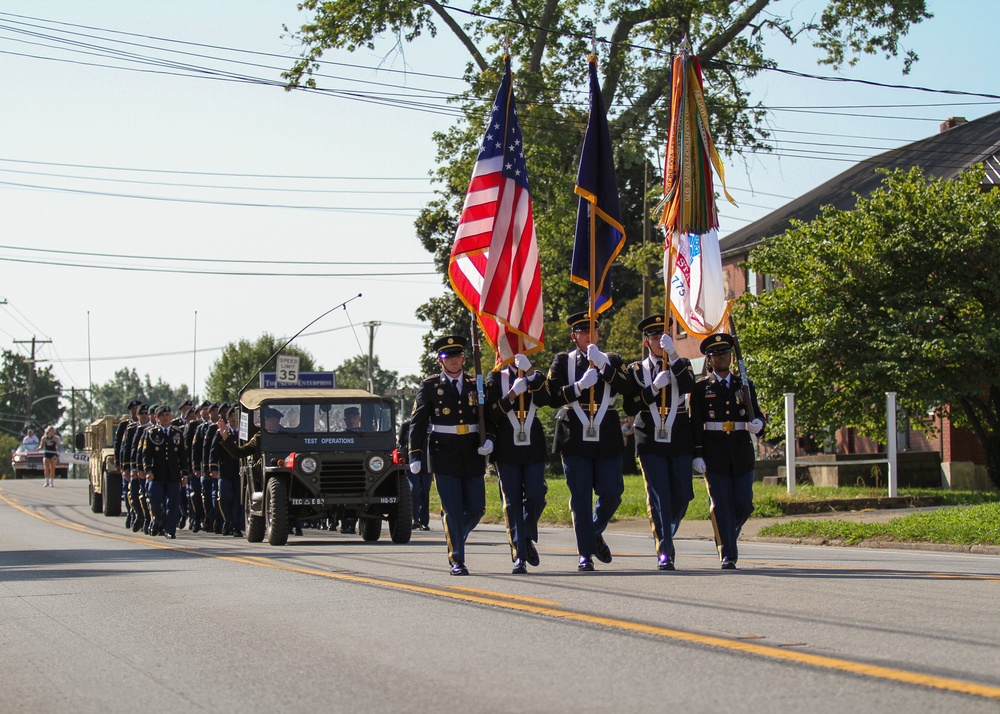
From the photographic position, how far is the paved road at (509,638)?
5.62 meters

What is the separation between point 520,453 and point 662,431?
122 cm

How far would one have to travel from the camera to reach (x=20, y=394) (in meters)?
143

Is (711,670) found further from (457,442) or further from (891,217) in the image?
(891,217)

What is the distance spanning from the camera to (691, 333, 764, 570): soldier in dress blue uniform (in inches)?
440

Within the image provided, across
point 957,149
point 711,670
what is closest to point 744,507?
point 711,670

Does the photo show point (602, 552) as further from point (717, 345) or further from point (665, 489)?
point (717, 345)

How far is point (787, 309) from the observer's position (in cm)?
2692

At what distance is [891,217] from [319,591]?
18614 millimetres

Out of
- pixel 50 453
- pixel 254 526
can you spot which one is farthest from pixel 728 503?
pixel 50 453

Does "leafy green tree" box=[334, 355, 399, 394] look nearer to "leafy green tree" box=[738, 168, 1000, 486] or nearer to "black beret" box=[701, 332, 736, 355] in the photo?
"leafy green tree" box=[738, 168, 1000, 486]

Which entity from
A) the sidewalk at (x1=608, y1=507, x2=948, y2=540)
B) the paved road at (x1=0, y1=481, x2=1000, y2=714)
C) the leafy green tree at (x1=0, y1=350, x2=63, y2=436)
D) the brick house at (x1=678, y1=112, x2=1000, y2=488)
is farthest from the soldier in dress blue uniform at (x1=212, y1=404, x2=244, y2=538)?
the leafy green tree at (x1=0, y1=350, x2=63, y2=436)

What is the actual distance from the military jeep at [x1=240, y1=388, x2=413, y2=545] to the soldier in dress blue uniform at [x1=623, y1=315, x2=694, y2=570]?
6.36 meters

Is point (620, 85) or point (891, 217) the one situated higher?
point (620, 85)

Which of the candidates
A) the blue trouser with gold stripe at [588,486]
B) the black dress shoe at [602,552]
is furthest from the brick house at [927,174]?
the blue trouser with gold stripe at [588,486]
